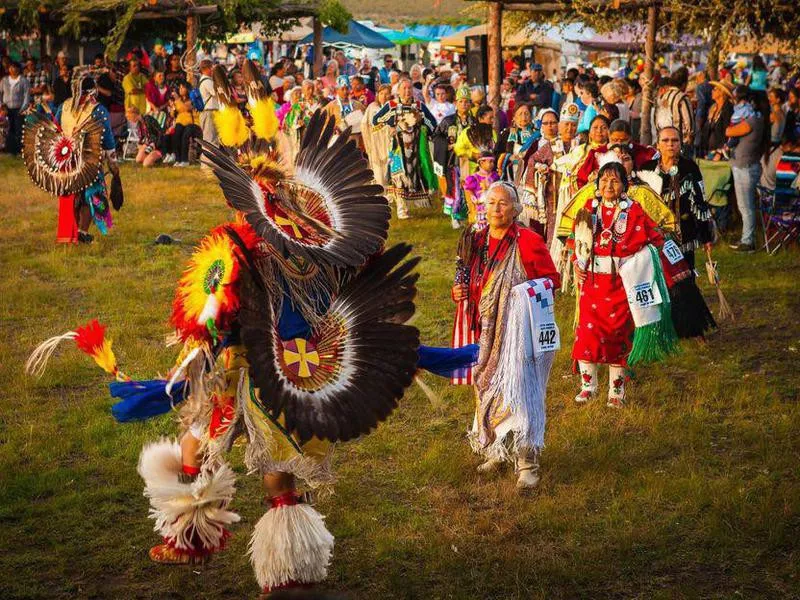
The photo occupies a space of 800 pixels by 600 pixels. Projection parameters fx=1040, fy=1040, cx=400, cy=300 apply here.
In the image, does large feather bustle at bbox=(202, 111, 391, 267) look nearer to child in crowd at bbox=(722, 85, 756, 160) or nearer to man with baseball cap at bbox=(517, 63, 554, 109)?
child in crowd at bbox=(722, 85, 756, 160)

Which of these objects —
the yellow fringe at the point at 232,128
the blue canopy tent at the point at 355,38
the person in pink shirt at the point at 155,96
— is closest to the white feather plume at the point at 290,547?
the yellow fringe at the point at 232,128

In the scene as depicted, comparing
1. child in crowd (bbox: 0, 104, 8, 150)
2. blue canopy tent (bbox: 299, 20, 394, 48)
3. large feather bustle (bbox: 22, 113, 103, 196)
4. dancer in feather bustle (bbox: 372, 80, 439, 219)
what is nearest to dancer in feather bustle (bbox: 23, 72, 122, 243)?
large feather bustle (bbox: 22, 113, 103, 196)

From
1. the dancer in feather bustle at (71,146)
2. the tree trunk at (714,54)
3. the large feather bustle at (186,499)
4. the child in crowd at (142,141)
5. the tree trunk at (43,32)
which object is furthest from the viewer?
the tree trunk at (43,32)

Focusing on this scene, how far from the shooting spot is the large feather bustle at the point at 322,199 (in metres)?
3.67

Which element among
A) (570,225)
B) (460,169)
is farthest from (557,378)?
(460,169)

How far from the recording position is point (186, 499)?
391 cm

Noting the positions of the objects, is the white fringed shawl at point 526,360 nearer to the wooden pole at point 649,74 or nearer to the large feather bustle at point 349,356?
the large feather bustle at point 349,356

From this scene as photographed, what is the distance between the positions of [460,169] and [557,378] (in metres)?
4.68

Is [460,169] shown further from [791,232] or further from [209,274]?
[209,274]

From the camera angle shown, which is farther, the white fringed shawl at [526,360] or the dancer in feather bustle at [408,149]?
the dancer in feather bustle at [408,149]

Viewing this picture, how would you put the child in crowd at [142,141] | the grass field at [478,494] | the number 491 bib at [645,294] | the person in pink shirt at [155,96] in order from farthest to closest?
the person in pink shirt at [155,96] < the child in crowd at [142,141] < the number 491 bib at [645,294] < the grass field at [478,494]

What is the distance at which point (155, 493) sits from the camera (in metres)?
3.95

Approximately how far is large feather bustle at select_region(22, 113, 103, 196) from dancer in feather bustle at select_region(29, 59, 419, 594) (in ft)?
20.2

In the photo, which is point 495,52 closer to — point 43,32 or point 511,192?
point 511,192
